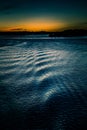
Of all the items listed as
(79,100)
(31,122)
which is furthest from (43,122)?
(79,100)

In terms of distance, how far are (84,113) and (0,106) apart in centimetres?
238

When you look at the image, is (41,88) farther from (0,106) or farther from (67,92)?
(0,106)

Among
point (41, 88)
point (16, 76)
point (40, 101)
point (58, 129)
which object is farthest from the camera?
point (16, 76)

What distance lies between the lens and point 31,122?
15.3 feet

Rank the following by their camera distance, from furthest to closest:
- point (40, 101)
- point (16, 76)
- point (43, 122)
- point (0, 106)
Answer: point (16, 76), point (40, 101), point (0, 106), point (43, 122)

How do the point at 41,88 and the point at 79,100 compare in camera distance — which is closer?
the point at 79,100

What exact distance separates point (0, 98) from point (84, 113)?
9.07 ft

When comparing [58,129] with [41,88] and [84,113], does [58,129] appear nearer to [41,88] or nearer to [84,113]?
[84,113]

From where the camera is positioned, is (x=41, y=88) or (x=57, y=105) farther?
(x=41, y=88)

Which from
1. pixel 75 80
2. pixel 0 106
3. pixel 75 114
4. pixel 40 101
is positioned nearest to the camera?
pixel 75 114

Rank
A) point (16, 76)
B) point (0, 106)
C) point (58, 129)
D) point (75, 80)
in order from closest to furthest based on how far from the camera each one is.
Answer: point (58, 129)
point (0, 106)
point (75, 80)
point (16, 76)

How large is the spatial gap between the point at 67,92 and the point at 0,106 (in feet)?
8.19

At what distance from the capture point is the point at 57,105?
5.72 meters

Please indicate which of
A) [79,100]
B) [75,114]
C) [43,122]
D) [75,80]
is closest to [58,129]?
[43,122]
